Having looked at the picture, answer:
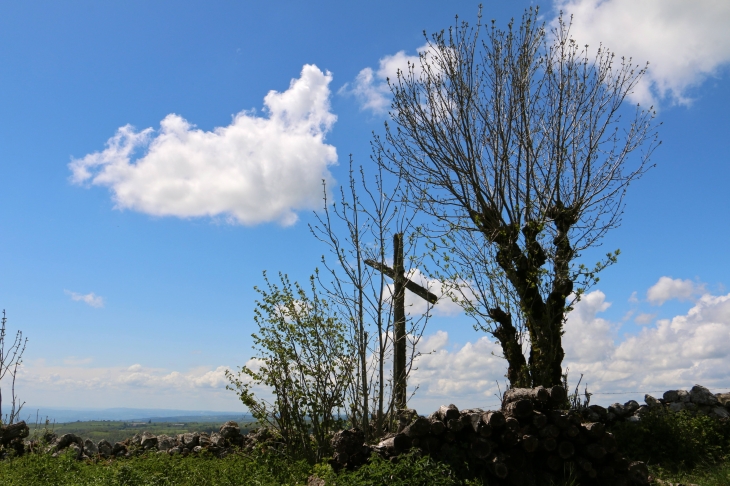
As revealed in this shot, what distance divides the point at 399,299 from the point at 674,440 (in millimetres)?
5032

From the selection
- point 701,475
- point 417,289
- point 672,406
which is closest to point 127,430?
point 417,289

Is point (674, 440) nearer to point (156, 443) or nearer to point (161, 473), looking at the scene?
point (161, 473)

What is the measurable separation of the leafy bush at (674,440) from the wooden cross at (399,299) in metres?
3.80

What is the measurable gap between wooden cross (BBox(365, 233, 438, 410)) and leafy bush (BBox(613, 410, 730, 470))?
380 centimetres

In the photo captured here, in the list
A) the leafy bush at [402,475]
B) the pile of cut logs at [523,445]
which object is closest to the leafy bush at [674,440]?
the pile of cut logs at [523,445]

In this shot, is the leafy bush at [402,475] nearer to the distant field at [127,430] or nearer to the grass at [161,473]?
the grass at [161,473]

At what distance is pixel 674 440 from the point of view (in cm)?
907

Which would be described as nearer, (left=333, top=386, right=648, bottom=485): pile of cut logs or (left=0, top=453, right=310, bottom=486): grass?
(left=333, top=386, right=648, bottom=485): pile of cut logs

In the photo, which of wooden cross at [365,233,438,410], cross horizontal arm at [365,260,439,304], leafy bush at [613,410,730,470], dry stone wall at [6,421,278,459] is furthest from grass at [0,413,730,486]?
cross horizontal arm at [365,260,439,304]

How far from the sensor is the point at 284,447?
343 inches

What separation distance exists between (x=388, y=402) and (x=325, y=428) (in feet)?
3.33

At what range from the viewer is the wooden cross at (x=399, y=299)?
876 cm

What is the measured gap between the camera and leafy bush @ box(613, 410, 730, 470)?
28.9 feet

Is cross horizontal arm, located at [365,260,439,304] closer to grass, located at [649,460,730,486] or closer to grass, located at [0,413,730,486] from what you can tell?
grass, located at [0,413,730,486]
